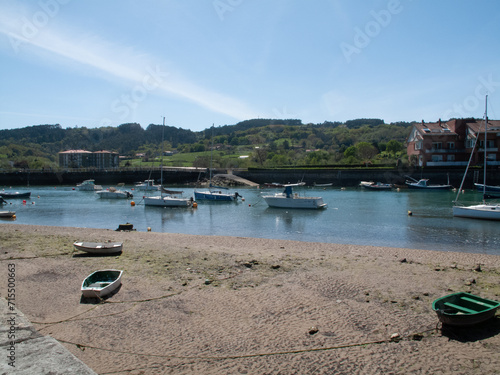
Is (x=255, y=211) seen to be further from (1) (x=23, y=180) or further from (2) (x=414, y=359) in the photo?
(1) (x=23, y=180)

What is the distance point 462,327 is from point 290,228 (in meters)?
24.0

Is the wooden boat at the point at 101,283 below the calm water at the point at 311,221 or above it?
above

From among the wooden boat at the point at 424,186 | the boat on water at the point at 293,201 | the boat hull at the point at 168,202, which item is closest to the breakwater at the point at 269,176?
the wooden boat at the point at 424,186

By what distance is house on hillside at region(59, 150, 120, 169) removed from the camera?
171000mm

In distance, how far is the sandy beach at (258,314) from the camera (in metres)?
7.84

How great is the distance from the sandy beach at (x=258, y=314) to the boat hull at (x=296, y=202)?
2833 centimetres

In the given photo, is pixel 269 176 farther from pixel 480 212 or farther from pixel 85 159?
pixel 85 159

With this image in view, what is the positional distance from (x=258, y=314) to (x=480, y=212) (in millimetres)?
33117

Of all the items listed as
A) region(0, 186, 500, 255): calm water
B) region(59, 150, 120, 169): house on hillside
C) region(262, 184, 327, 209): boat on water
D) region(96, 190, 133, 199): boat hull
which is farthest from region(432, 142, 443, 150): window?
region(59, 150, 120, 169): house on hillside

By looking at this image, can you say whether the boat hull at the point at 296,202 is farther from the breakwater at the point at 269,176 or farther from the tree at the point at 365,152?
the tree at the point at 365,152

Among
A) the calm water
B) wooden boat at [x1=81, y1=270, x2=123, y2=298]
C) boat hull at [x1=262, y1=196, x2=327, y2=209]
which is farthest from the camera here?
boat hull at [x1=262, y1=196, x2=327, y2=209]

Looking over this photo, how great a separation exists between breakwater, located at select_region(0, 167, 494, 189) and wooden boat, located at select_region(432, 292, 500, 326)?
75.4 m

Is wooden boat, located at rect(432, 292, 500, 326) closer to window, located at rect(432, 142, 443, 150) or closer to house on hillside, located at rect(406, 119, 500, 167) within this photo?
house on hillside, located at rect(406, 119, 500, 167)

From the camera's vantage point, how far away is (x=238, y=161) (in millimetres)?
A: 120125
